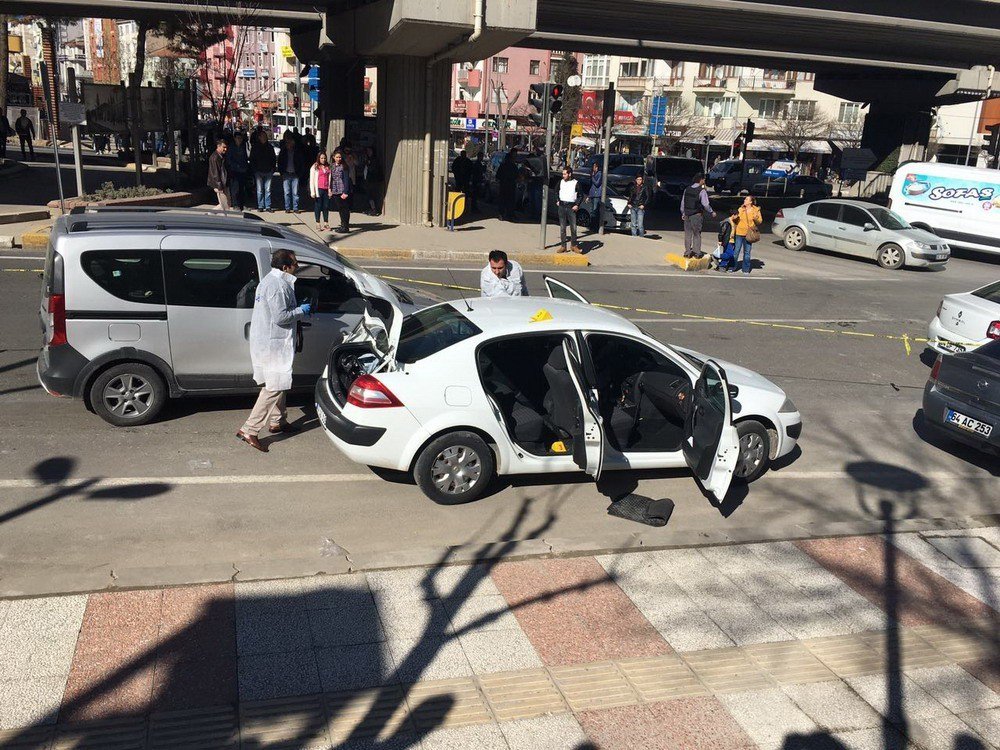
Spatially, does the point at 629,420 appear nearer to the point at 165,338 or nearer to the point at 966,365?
the point at 966,365

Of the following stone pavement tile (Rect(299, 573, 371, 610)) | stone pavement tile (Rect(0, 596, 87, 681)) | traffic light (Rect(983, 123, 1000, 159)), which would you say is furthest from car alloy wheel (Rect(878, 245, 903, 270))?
traffic light (Rect(983, 123, 1000, 159))

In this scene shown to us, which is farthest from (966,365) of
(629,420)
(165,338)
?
(165,338)

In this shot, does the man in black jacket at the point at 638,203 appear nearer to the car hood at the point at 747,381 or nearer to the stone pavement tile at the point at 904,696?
the car hood at the point at 747,381

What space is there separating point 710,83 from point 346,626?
69.4 m

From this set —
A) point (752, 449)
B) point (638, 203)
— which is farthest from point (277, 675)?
point (638, 203)

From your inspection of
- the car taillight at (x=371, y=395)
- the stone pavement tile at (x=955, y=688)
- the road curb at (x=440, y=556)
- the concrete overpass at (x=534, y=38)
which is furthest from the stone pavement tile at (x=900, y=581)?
the concrete overpass at (x=534, y=38)

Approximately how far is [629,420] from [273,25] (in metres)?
23.3

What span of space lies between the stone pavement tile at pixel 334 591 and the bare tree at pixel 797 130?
198 feet

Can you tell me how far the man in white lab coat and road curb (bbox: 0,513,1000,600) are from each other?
2.05 meters

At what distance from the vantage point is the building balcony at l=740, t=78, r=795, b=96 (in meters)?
67.2

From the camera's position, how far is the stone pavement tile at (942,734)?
4746mm

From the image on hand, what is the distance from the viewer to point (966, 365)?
28.0ft

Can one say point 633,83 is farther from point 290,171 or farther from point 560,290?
point 560,290

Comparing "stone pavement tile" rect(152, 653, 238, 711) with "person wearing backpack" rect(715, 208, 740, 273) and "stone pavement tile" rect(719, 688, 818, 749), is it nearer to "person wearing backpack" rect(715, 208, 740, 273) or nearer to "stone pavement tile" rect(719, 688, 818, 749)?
"stone pavement tile" rect(719, 688, 818, 749)
